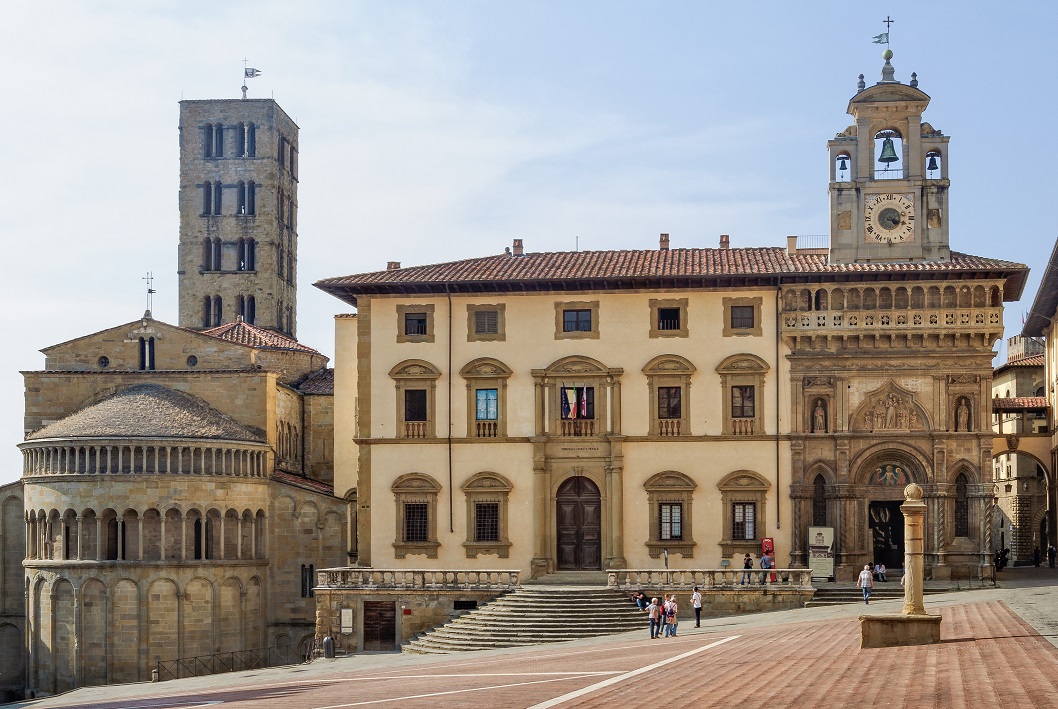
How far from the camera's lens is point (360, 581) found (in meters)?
52.1

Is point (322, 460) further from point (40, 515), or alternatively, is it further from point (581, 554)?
point (581, 554)

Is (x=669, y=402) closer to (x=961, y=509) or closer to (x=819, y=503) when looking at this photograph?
(x=819, y=503)

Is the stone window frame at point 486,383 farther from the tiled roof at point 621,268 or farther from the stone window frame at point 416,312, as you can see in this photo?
the tiled roof at point 621,268

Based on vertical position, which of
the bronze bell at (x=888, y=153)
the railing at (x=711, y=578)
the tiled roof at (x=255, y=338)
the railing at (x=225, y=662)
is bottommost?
the railing at (x=225, y=662)

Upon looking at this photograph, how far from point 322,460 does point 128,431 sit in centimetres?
1508

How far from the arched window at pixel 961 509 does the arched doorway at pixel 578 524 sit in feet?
43.6

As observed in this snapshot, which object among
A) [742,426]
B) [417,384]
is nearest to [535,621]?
[742,426]

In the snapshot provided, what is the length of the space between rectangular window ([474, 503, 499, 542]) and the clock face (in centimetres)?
1766

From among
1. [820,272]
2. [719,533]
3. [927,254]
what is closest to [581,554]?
[719,533]

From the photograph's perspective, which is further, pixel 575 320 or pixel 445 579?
pixel 575 320

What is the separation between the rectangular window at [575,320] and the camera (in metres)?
54.7

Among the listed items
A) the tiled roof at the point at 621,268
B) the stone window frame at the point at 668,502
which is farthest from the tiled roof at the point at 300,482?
the stone window frame at the point at 668,502

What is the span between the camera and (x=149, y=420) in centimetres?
5966

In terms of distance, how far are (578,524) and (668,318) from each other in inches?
342
